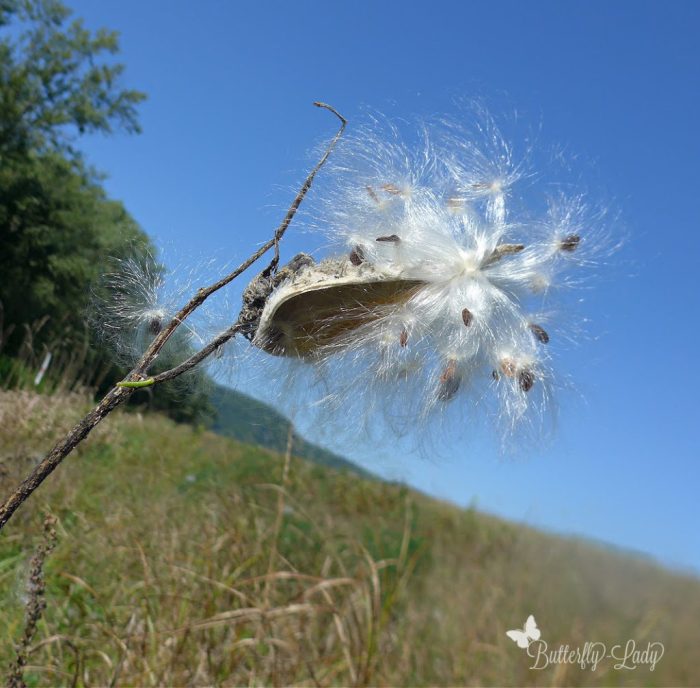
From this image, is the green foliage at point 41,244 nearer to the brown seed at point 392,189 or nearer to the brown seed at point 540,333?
the brown seed at point 392,189

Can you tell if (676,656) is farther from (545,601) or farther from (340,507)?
(340,507)

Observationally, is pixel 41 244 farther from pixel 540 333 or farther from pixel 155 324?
pixel 540 333

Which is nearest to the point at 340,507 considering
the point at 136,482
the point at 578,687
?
the point at 136,482

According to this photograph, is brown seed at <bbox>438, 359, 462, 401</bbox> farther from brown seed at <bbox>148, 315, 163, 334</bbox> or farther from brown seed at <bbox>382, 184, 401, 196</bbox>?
brown seed at <bbox>148, 315, 163, 334</bbox>

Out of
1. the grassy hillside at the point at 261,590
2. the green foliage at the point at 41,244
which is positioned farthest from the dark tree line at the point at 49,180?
the grassy hillside at the point at 261,590

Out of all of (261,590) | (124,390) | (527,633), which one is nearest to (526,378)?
(124,390)

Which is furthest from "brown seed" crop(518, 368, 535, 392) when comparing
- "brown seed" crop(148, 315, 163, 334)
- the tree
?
the tree
